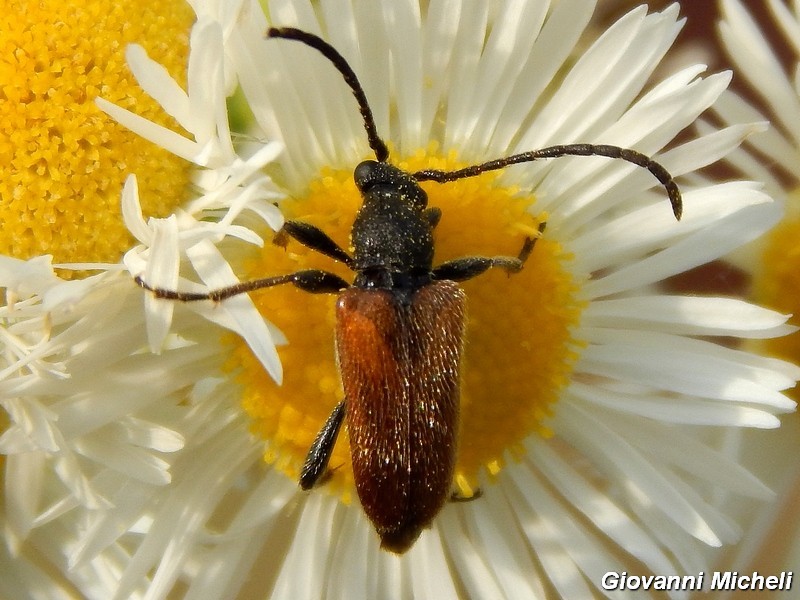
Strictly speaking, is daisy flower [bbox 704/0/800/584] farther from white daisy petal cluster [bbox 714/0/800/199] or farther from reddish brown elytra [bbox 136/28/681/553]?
reddish brown elytra [bbox 136/28/681/553]

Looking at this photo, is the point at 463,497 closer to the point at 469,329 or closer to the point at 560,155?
the point at 469,329

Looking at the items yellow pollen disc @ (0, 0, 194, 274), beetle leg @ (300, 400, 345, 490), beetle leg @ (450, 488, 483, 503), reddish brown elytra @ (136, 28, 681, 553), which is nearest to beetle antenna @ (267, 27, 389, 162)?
reddish brown elytra @ (136, 28, 681, 553)

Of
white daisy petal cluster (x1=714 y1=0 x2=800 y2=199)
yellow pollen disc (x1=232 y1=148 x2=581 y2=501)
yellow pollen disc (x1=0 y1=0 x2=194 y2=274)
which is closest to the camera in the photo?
yellow pollen disc (x1=0 y1=0 x2=194 y2=274)

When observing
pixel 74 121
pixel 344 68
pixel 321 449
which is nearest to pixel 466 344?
pixel 321 449

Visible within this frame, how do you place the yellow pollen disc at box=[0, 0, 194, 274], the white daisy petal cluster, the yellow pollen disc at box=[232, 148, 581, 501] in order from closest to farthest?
1. the yellow pollen disc at box=[0, 0, 194, 274]
2. the yellow pollen disc at box=[232, 148, 581, 501]
3. the white daisy petal cluster

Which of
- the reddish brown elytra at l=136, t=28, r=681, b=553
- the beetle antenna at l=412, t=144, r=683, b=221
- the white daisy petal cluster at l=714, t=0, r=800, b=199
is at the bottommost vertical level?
the reddish brown elytra at l=136, t=28, r=681, b=553

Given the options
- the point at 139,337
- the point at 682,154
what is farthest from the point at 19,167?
the point at 682,154

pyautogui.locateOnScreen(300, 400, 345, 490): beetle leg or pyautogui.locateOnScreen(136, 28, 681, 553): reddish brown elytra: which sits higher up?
pyautogui.locateOnScreen(136, 28, 681, 553): reddish brown elytra

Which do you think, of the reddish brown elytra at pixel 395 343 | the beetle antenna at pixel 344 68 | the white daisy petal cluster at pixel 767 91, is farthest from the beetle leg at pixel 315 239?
the white daisy petal cluster at pixel 767 91

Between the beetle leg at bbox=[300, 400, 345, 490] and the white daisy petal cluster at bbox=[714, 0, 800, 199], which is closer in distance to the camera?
the beetle leg at bbox=[300, 400, 345, 490]
